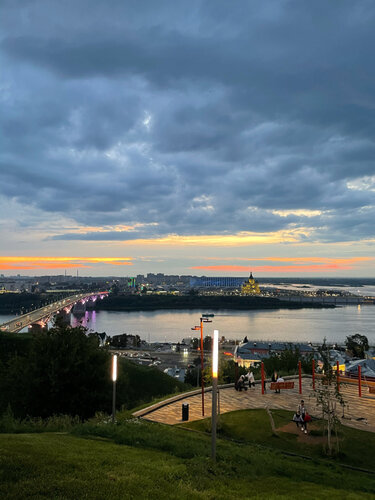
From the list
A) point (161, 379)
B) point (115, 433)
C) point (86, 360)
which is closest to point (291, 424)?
point (115, 433)

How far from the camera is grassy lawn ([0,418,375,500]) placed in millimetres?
5977

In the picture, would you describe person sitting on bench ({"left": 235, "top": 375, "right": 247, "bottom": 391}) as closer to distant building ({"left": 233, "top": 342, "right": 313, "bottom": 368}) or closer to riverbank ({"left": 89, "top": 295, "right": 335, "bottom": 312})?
distant building ({"left": 233, "top": 342, "right": 313, "bottom": 368})

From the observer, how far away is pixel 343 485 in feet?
28.2

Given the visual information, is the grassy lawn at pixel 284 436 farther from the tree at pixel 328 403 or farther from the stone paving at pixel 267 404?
the stone paving at pixel 267 404

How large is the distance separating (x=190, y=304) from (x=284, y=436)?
161070 millimetres

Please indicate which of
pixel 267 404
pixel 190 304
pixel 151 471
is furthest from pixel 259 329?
pixel 151 471

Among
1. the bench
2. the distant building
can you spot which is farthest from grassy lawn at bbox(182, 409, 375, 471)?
the distant building

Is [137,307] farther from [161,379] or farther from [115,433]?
[115,433]

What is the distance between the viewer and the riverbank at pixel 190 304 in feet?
539

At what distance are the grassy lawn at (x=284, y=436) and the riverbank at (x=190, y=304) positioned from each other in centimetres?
14784

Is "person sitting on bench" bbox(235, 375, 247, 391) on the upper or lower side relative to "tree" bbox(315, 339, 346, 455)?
lower

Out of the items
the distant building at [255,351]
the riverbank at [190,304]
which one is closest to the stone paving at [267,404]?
the distant building at [255,351]

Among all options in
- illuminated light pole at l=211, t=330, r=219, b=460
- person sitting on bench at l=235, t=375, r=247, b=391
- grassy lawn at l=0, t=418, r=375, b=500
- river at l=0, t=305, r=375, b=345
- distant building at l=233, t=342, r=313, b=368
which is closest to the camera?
grassy lawn at l=0, t=418, r=375, b=500

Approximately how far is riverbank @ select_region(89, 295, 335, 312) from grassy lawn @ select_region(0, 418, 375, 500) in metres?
152
